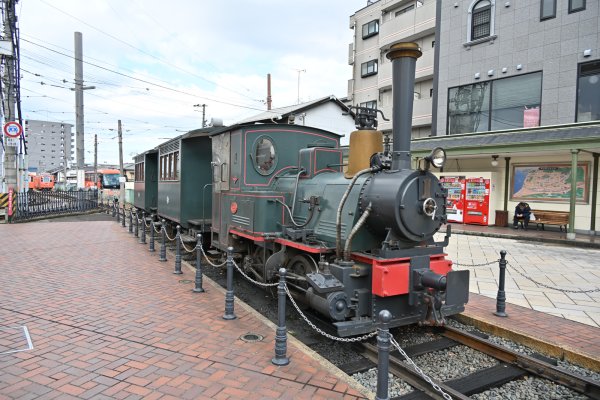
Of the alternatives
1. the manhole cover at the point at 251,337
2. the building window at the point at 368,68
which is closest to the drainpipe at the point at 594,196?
the manhole cover at the point at 251,337

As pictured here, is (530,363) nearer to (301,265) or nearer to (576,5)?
(301,265)

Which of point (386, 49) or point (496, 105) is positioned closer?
point (496, 105)

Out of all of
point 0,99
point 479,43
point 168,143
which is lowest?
point 168,143

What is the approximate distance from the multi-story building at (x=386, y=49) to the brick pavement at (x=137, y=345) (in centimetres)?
1712

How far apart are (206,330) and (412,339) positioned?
99.7 inches

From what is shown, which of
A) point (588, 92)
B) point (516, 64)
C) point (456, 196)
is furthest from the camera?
point (456, 196)

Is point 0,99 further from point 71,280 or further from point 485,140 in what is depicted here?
point 485,140

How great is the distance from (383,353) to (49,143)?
12660 centimetres

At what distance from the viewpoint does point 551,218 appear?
48.7ft

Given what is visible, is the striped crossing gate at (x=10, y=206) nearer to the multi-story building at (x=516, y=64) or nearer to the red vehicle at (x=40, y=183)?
the multi-story building at (x=516, y=64)

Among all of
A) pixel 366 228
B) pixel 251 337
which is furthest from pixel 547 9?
pixel 251 337

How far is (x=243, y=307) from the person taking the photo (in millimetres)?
5680

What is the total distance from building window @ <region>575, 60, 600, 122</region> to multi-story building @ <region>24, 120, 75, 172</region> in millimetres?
108047

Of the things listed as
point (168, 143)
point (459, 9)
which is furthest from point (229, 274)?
point (459, 9)
